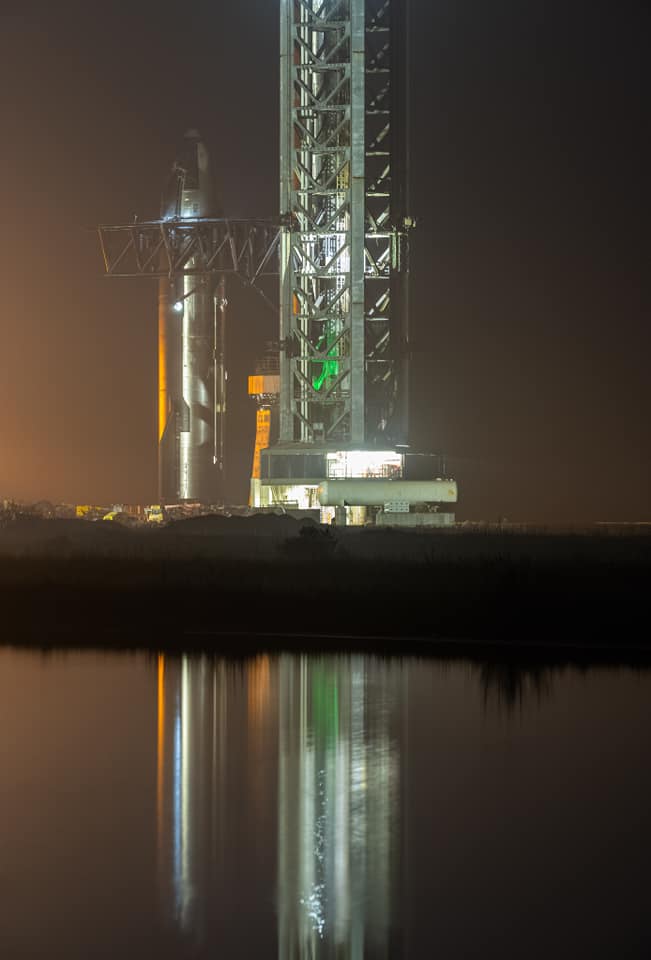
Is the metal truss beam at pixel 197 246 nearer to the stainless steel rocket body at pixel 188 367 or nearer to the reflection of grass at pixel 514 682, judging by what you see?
the stainless steel rocket body at pixel 188 367

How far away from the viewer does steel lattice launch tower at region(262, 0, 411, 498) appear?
2837 inches

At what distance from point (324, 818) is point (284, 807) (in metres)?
0.70

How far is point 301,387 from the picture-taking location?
7531 centimetres

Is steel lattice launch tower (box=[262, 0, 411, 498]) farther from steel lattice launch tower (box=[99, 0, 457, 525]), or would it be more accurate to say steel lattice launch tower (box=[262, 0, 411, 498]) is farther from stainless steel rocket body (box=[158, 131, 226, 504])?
stainless steel rocket body (box=[158, 131, 226, 504])

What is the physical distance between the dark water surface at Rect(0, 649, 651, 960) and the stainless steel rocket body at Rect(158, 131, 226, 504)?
198 ft

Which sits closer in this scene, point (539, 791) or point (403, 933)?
point (403, 933)

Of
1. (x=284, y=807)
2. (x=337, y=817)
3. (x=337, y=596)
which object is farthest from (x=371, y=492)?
(x=337, y=817)

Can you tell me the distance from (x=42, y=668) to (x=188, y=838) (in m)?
12.5

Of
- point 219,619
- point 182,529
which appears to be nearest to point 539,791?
point 219,619

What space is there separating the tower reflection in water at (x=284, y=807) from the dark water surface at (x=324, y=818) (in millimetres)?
36

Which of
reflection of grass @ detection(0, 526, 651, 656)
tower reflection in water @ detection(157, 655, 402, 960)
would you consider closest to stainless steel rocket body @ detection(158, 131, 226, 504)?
reflection of grass @ detection(0, 526, 651, 656)

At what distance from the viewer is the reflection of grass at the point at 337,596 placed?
3116cm

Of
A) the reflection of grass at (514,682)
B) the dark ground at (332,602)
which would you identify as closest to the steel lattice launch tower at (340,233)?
the dark ground at (332,602)

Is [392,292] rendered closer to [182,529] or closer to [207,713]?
[182,529]
